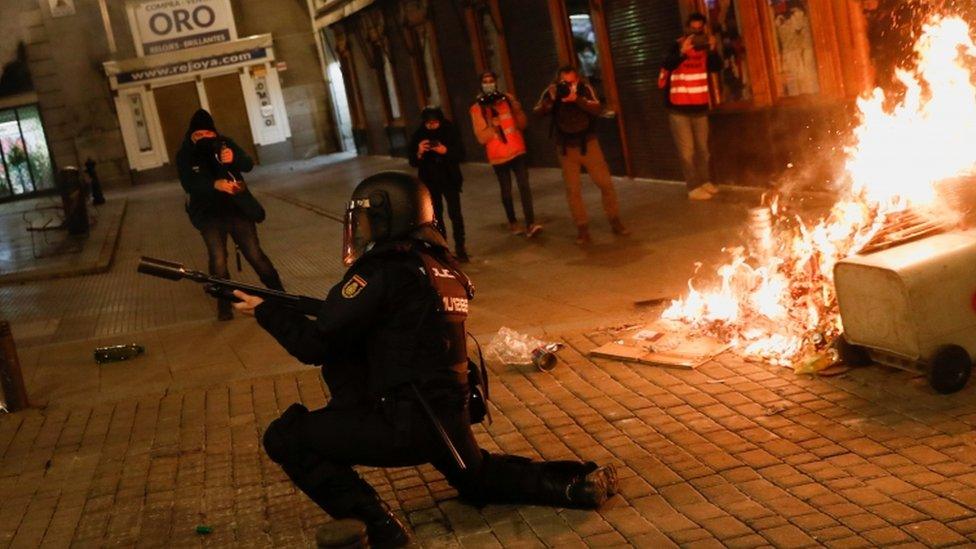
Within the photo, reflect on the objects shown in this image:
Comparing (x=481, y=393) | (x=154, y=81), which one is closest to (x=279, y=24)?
(x=154, y=81)

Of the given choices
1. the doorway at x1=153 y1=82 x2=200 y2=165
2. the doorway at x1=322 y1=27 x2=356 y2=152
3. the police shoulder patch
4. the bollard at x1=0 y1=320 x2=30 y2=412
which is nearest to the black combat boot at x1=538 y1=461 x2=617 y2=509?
the police shoulder patch

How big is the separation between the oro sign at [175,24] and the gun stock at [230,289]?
3296 cm

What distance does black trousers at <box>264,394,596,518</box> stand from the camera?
16.3 feet

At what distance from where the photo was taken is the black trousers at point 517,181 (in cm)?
1296

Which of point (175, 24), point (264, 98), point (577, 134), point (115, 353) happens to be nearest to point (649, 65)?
point (577, 134)

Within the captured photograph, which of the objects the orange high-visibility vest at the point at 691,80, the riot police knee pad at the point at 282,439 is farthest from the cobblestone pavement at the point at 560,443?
the orange high-visibility vest at the point at 691,80

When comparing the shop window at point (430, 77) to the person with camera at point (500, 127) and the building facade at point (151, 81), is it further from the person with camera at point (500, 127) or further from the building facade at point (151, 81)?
the person with camera at point (500, 127)

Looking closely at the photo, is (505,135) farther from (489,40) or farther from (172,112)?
(172,112)

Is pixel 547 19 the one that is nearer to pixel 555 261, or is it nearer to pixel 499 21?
pixel 499 21

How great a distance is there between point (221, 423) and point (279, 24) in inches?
1250

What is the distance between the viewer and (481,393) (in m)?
5.30

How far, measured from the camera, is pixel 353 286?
16.0ft

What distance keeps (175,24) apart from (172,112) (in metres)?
2.70

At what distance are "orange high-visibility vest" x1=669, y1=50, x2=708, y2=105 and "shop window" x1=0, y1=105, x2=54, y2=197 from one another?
88.6ft
